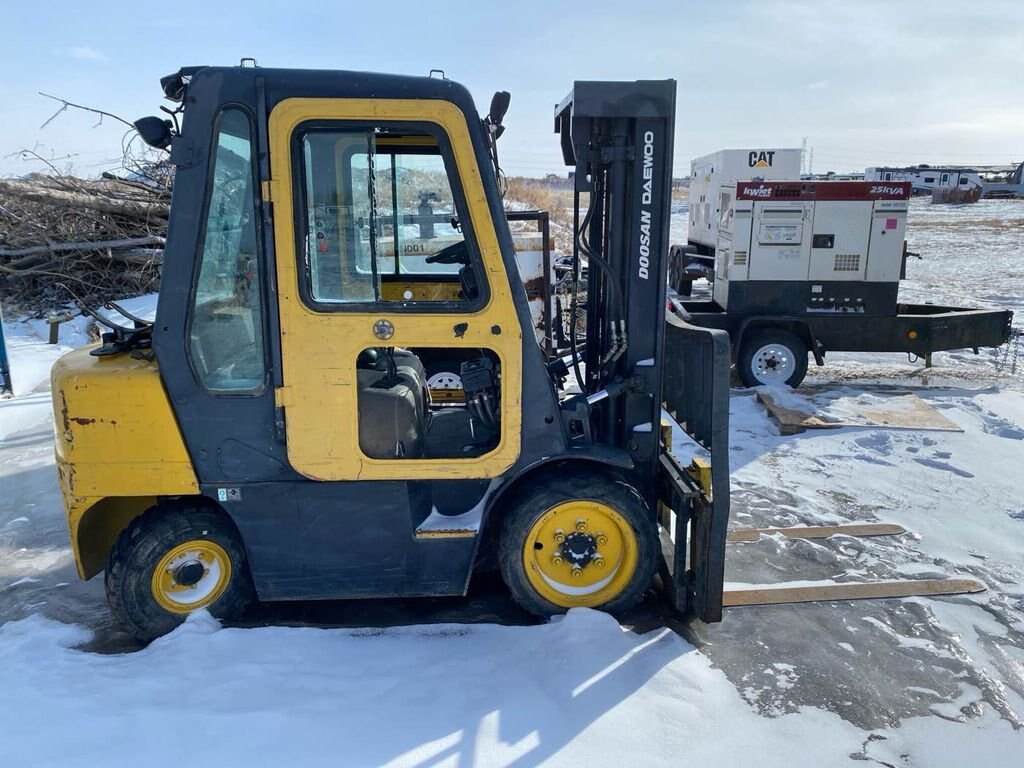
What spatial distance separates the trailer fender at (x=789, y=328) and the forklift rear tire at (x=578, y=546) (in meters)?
5.53

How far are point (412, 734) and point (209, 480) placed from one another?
152 cm

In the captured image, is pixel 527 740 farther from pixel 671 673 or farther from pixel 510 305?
pixel 510 305

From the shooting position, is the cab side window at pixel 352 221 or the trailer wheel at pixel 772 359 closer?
the cab side window at pixel 352 221

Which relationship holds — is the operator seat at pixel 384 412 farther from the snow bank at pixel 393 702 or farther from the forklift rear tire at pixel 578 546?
the snow bank at pixel 393 702

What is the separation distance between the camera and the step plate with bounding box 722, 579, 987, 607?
4305mm

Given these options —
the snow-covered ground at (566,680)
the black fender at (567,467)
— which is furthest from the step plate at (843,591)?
the black fender at (567,467)

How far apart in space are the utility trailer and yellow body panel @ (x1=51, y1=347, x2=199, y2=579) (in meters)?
6.56

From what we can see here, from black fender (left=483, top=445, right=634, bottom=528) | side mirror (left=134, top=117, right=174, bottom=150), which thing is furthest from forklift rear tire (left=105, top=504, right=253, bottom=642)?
side mirror (left=134, top=117, right=174, bottom=150)

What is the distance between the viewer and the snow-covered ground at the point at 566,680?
9.95 ft

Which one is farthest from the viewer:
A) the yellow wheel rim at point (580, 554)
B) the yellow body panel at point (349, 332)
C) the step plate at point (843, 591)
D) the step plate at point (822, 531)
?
the step plate at point (822, 531)

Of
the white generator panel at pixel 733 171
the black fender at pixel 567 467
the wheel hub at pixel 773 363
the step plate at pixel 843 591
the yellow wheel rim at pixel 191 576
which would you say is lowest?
the step plate at pixel 843 591

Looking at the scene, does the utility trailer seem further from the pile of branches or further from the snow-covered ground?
the pile of branches

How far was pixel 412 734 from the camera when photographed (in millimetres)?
3074

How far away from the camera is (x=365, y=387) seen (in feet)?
A: 12.0
